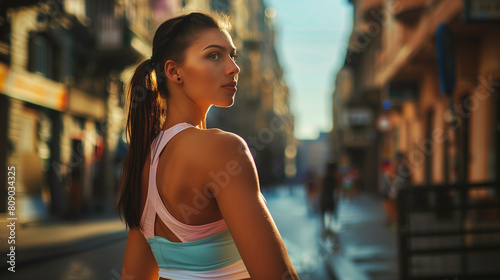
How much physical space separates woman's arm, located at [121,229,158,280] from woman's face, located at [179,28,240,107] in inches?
17.3

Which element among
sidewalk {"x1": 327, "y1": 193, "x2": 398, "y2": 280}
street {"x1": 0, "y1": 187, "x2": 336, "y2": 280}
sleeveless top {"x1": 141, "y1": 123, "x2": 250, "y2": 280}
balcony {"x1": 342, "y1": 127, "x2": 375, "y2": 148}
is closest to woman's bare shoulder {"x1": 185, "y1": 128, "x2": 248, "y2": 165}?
sleeveless top {"x1": 141, "y1": 123, "x2": 250, "y2": 280}

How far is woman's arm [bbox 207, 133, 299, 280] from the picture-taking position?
107 cm

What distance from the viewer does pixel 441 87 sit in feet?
15.6

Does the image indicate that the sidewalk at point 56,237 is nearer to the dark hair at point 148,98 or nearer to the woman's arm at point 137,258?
the woman's arm at point 137,258

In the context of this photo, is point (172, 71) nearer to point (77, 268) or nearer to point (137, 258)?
point (137, 258)

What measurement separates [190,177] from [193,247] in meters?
0.17

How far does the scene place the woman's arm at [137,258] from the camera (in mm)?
1456

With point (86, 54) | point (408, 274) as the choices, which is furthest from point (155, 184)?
point (86, 54)

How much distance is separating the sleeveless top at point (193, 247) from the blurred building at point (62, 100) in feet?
29.0

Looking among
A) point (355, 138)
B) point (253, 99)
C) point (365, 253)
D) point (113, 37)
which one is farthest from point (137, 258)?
point (253, 99)

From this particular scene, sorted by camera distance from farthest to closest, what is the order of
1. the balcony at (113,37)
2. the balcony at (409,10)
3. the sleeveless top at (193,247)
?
the balcony at (113,37) < the balcony at (409,10) < the sleeveless top at (193,247)

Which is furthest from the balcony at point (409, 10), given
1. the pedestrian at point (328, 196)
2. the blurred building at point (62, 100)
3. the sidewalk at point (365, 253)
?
the blurred building at point (62, 100)

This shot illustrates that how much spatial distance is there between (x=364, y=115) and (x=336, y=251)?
23.5 meters

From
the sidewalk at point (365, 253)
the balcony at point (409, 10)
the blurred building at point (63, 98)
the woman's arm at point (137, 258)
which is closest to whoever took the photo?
the woman's arm at point (137, 258)
